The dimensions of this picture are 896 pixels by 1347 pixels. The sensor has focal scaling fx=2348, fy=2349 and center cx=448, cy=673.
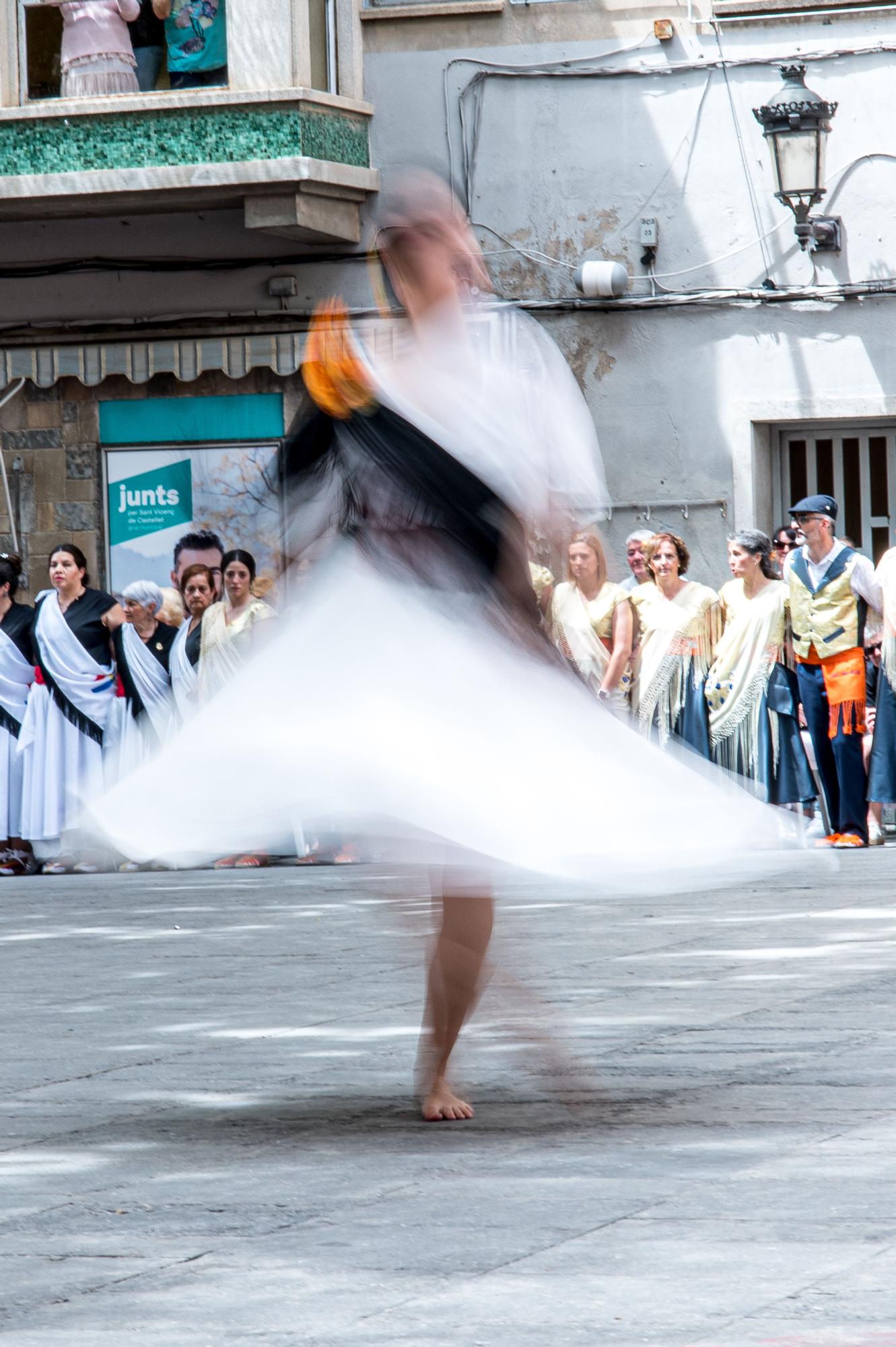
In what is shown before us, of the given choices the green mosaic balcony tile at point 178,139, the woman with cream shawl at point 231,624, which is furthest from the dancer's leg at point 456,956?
the green mosaic balcony tile at point 178,139

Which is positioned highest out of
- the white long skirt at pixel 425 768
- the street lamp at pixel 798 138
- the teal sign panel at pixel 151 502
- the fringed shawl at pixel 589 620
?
the street lamp at pixel 798 138

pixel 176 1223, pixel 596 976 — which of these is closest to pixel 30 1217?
pixel 176 1223

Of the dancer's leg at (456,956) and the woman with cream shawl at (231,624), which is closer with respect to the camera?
the dancer's leg at (456,956)

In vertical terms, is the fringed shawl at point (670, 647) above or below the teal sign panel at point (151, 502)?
below

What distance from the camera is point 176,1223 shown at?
166 inches

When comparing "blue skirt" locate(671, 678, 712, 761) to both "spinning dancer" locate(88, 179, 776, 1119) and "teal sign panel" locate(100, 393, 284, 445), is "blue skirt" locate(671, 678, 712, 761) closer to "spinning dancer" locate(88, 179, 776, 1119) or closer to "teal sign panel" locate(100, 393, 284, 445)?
"teal sign panel" locate(100, 393, 284, 445)

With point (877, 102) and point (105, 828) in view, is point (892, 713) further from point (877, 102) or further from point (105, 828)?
point (105, 828)

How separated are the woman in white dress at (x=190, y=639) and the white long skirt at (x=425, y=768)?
8832mm

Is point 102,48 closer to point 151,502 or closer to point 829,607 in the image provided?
point 151,502

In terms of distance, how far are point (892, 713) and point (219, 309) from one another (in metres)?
7.28

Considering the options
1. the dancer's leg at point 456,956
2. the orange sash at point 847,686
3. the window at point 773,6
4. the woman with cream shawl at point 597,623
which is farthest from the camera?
the window at point 773,6

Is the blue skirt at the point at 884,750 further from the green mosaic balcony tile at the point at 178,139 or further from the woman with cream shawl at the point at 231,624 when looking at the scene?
the green mosaic balcony tile at the point at 178,139

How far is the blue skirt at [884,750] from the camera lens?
13.4 m

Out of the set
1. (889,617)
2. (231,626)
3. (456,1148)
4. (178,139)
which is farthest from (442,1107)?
(178,139)
